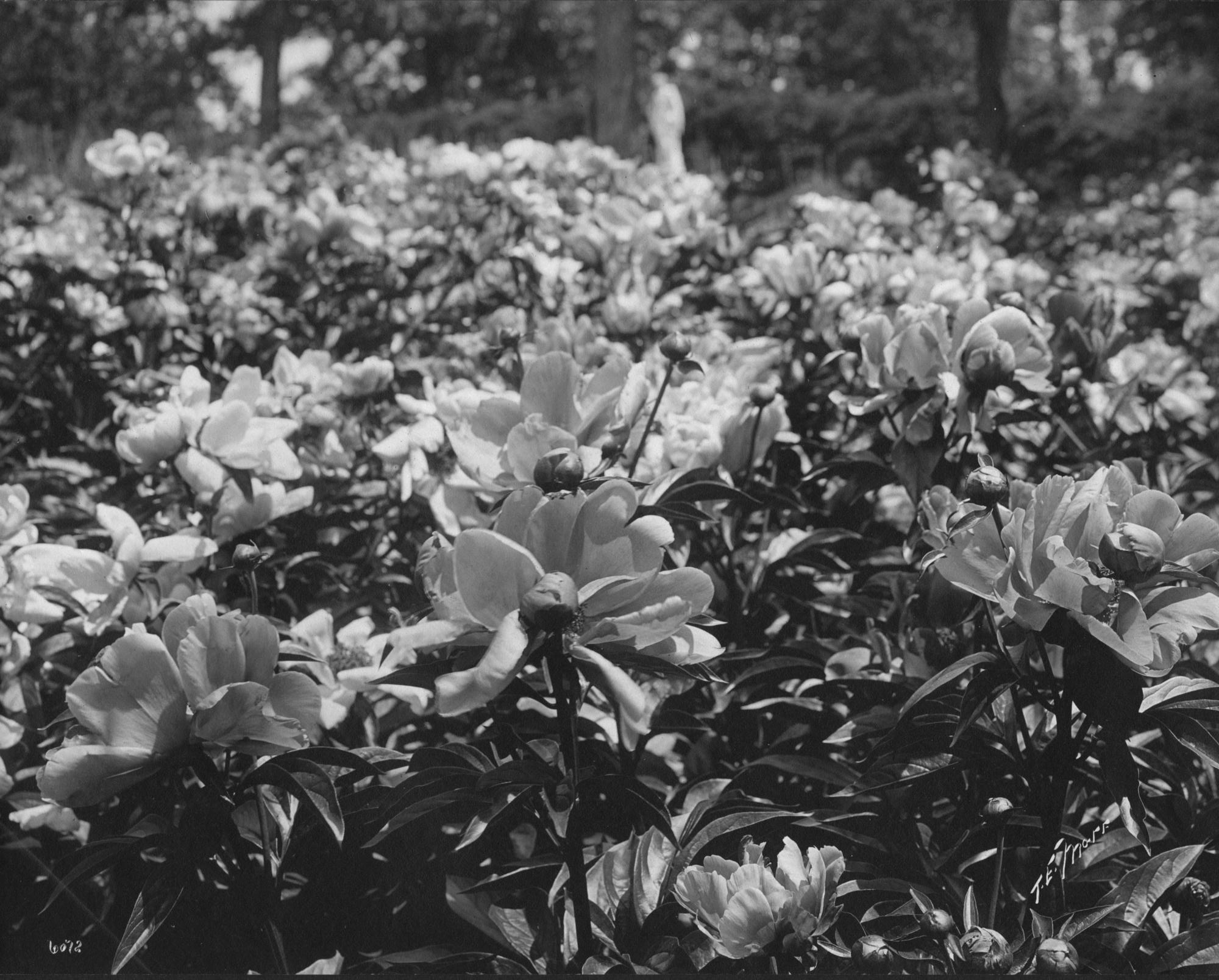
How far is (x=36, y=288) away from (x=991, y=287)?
240 centimetres

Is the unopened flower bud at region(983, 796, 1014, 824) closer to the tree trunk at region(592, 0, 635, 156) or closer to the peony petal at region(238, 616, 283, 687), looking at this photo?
the peony petal at region(238, 616, 283, 687)

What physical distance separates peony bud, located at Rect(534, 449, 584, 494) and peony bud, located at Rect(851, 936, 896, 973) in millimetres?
448

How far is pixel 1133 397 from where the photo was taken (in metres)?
1.84

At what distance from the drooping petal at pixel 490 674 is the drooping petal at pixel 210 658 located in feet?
0.62

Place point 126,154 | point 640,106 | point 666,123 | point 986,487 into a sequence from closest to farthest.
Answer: point 986,487
point 126,154
point 666,123
point 640,106

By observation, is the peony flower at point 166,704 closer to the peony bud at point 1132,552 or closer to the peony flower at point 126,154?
the peony bud at point 1132,552

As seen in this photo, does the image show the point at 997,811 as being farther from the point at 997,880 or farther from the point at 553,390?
the point at 553,390

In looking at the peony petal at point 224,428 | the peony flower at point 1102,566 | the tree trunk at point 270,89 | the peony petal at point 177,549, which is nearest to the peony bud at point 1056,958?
the peony flower at point 1102,566

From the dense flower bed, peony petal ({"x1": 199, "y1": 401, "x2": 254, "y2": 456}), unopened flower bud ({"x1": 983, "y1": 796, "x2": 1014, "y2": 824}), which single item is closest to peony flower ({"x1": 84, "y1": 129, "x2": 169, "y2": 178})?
the dense flower bed

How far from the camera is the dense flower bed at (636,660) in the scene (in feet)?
2.90

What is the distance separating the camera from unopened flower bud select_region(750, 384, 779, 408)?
1391 mm

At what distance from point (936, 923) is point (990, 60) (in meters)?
6.31

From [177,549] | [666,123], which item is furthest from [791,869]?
[666,123]

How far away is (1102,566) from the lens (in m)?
0.89
